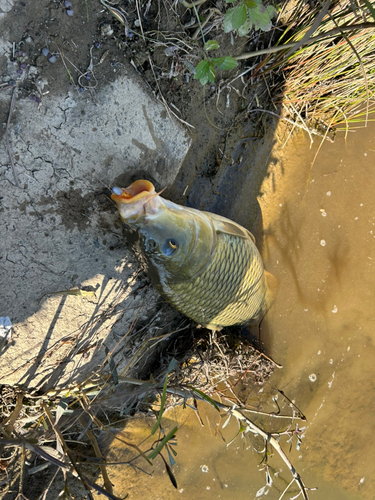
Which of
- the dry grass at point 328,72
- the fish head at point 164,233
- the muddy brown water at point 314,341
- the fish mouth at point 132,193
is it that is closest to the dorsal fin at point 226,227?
the fish head at point 164,233

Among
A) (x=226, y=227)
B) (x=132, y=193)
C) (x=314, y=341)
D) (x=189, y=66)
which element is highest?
(x=189, y=66)

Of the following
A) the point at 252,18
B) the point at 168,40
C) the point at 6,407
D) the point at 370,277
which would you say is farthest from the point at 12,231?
the point at 370,277

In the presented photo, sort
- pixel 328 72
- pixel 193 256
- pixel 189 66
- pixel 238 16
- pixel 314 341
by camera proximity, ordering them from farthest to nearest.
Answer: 1. pixel 314 341
2. pixel 328 72
3. pixel 189 66
4. pixel 193 256
5. pixel 238 16

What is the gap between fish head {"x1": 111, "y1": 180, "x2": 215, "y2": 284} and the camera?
1678 mm

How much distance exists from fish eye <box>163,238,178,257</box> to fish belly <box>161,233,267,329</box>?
239mm

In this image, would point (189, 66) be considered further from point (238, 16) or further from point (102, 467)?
point (102, 467)

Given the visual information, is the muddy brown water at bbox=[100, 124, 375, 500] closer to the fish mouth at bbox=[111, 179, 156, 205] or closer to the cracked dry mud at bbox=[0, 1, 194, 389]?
the cracked dry mud at bbox=[0, 1, 194, 389]

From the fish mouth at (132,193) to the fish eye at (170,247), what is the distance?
27 cm

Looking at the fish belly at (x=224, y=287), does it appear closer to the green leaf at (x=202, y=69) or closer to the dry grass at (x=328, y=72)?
the green leaf at (x=202, y=69)

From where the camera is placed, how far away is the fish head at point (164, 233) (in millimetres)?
1678

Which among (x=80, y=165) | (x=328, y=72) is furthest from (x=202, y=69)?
(x=328, y=72)

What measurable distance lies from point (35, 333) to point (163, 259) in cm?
105

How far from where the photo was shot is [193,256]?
1.81 metres

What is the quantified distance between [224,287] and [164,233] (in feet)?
1.84
